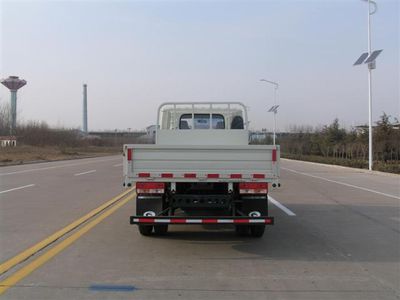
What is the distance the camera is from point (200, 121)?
11102 millimetres

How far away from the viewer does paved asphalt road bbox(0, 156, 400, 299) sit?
5457 millimetres

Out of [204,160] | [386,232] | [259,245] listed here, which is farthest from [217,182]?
[386,232]

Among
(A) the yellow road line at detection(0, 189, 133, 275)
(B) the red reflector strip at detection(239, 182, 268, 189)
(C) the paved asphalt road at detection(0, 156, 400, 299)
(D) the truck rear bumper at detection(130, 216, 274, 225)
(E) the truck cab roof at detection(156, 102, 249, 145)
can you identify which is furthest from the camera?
Result: (E) the truck cab roof at detection(156, 102, 249, 145)

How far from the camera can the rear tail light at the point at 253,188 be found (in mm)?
7430

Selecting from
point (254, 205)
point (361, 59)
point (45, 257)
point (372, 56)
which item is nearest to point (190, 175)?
point (254, 205)

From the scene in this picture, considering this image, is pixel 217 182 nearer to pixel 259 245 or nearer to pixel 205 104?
pixel 259 245

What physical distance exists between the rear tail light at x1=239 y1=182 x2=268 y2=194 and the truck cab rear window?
3785mm

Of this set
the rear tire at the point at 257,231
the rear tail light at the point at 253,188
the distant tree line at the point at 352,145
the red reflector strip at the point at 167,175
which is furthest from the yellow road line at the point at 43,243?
the distant tree line at the point at 352,145

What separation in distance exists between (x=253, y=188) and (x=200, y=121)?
3.94 m

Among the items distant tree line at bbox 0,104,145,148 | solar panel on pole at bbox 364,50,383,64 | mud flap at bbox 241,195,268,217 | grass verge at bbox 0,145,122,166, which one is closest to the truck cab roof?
mud flap at bbox 241,195,268,217

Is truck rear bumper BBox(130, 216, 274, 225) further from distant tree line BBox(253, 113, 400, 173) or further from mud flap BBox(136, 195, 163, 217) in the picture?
distant tree line BBox(253, 113, 400, 173)

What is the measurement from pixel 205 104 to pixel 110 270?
5.54m

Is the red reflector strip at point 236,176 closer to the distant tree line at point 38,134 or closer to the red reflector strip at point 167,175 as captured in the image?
the red reflector strip at point 167,175

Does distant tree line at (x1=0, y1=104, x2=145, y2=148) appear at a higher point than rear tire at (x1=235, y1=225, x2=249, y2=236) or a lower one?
higher
